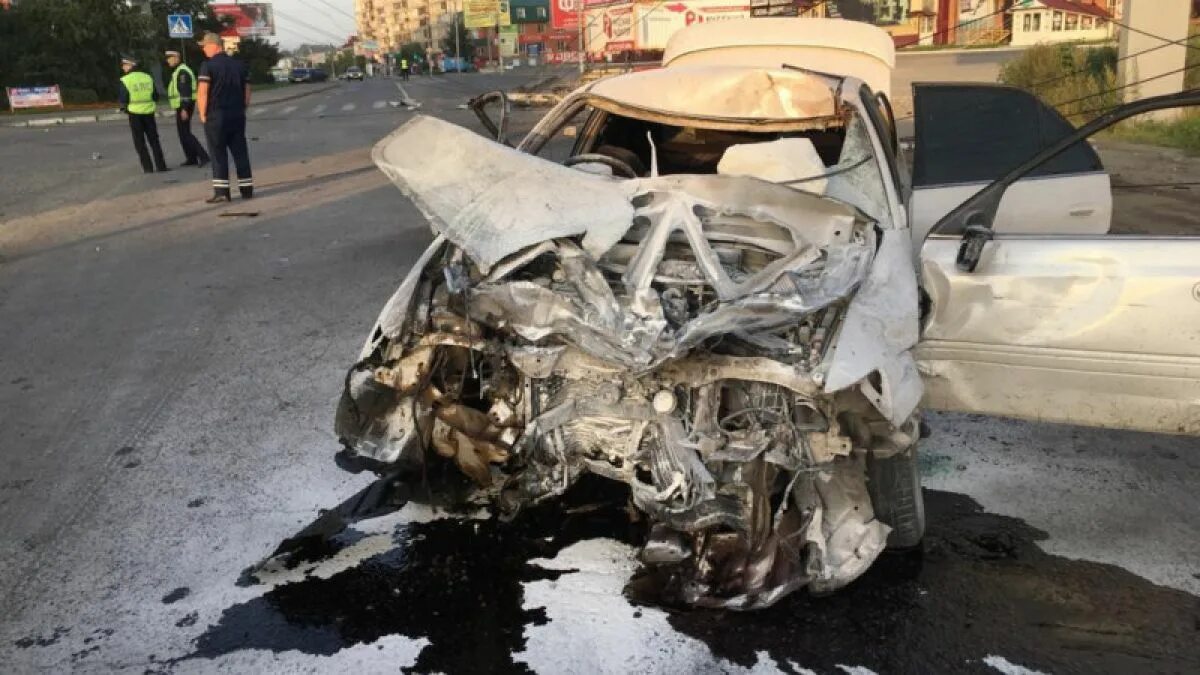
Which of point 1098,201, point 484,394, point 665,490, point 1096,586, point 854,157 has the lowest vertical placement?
point 1096,586

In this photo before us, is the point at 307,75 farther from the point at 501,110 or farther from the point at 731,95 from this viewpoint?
the point at 731,95

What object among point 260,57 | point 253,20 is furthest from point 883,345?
point 253,20

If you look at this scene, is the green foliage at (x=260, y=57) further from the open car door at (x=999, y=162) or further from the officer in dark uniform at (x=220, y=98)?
the open car door at (x=999, y=162)

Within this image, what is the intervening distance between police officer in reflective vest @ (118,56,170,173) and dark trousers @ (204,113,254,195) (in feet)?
9.30

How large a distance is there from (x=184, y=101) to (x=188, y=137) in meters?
0.94

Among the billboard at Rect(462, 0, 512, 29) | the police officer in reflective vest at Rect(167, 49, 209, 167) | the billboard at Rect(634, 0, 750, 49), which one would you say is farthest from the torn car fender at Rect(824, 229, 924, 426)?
the billboard at Rect(462, 0, 512, 29)

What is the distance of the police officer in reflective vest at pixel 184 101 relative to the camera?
1323 centimetres

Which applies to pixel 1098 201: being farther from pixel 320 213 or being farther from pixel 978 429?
pixel 320 213

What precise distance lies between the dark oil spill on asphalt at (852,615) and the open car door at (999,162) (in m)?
1.83

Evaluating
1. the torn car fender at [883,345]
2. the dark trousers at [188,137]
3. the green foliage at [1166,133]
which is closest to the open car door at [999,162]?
the torn car fender at [883,345]

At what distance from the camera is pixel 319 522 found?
12.9 ft

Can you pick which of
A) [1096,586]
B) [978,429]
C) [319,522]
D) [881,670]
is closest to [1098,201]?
[978,429]

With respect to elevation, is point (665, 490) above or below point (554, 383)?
below

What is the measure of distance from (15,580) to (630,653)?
2.37 metres
